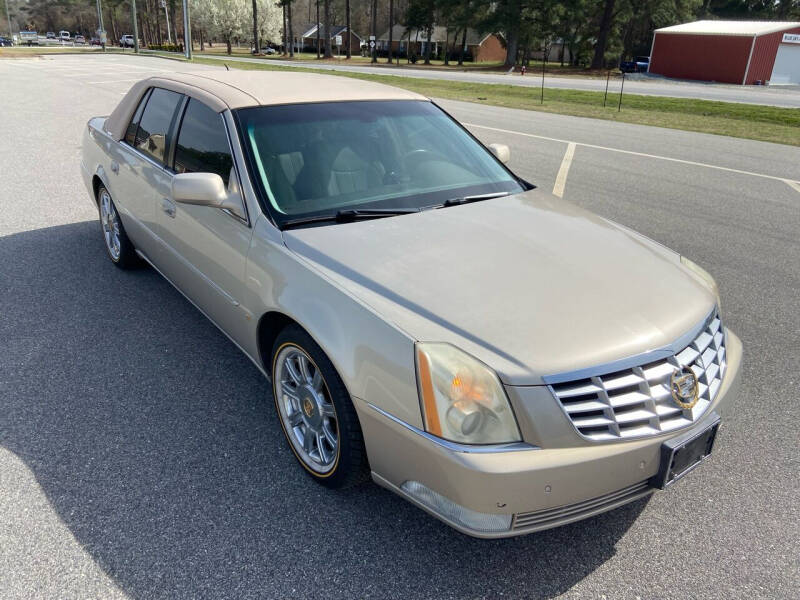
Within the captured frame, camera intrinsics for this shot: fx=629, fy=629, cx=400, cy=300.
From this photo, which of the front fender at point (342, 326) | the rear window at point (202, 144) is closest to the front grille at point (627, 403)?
the front fender at point (342, 326)

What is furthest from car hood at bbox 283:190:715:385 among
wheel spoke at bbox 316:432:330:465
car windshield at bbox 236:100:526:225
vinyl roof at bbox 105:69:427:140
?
vinyl roof at bbox 105:69:427:140

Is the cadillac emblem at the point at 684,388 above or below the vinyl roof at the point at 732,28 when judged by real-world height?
below

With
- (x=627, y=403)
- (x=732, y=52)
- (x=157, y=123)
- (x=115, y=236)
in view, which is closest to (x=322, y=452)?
(x=627, y=403)

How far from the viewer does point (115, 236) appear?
5.09 metres

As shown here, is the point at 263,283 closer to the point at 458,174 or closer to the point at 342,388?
the point at 342,388

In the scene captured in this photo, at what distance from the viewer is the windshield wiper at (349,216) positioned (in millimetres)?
2920

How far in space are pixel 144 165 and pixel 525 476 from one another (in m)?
3.34

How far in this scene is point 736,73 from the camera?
42312 millimetres

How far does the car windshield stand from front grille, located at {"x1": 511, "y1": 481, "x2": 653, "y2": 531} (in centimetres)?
164

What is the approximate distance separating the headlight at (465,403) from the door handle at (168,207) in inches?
91.0

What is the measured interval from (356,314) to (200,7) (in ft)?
300

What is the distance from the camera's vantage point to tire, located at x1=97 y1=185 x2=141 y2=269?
194 inches

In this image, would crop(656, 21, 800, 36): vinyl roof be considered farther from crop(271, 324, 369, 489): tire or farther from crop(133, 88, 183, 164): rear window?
crop(271, 324, 369, 489): tire

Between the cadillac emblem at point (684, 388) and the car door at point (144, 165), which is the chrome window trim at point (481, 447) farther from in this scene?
the car door at point (144, 165)
